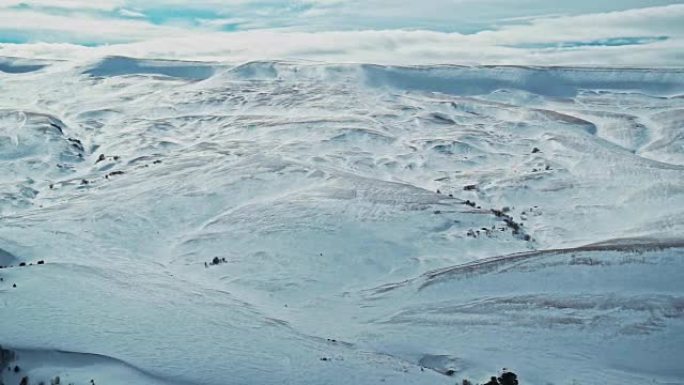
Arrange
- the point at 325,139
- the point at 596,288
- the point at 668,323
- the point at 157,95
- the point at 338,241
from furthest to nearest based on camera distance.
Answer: the point at 157,95, the point at 325,139, the point at 338,241, the point at 596,288, the point at 668,323

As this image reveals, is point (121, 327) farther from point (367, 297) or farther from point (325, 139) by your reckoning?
point (325, 139)

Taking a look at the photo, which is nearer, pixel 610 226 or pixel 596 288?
pixel 596 288

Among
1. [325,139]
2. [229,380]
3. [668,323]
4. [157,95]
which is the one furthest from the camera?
[157,95]

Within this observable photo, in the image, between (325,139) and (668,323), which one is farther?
(325,139)

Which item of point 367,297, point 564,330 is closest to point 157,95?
point 367,297

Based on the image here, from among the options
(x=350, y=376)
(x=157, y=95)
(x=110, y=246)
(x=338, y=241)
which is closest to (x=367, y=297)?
(x=338, y=241)

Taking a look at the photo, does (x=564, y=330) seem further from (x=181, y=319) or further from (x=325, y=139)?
(x=325, y=139)
